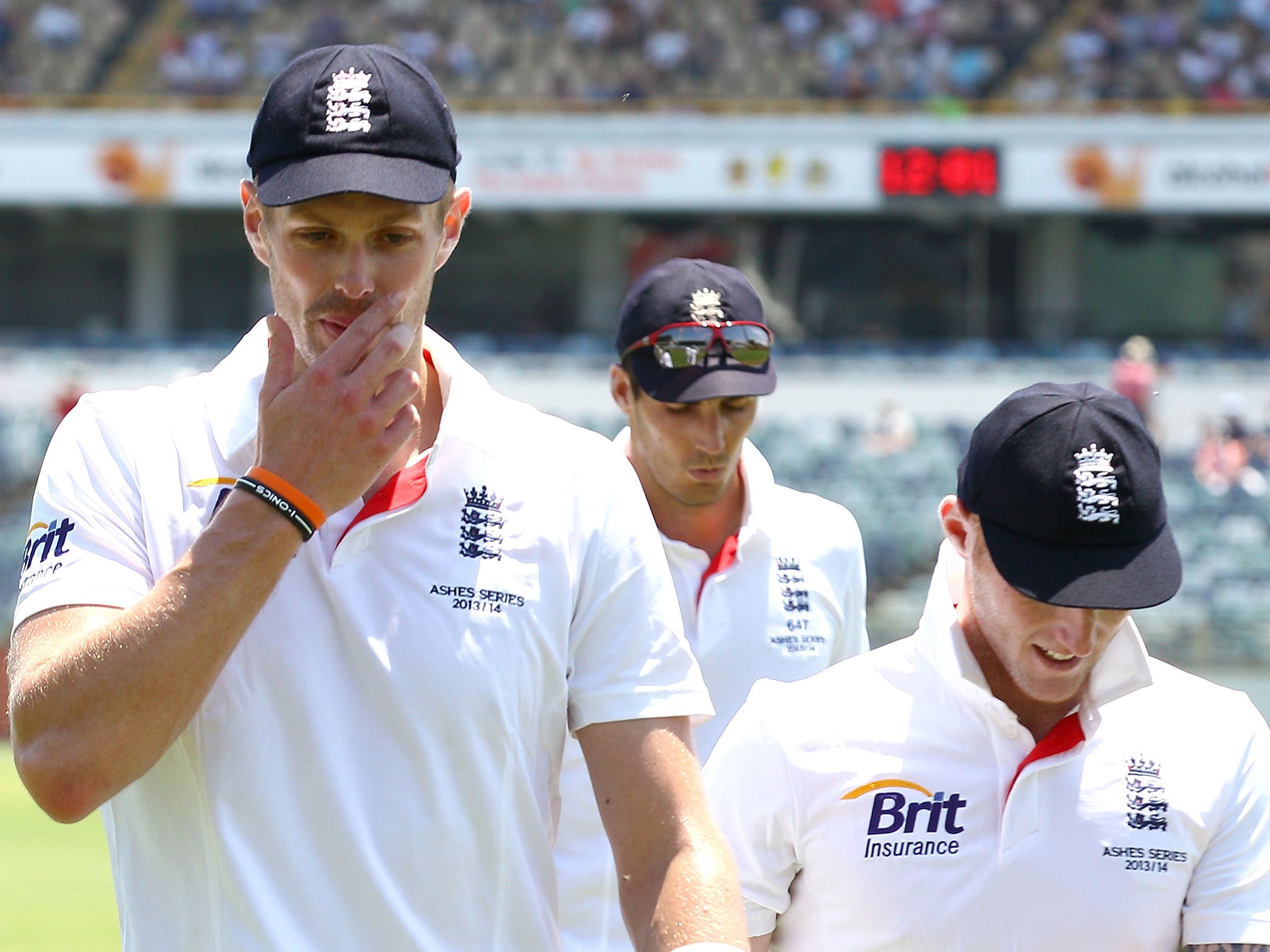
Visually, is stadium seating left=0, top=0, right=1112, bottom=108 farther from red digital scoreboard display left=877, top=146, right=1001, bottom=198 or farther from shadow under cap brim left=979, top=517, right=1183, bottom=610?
shadow under cap brim left=979, top=517, right=1183, bottom=610

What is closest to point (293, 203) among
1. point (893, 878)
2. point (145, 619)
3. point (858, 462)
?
point (145, 619)

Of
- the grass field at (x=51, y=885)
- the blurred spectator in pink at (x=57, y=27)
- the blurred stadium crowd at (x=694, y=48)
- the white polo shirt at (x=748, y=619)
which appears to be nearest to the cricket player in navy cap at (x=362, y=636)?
the white polo shirt at (x=748, y=619)

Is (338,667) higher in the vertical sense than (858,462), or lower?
lower

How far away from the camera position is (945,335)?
914 inches

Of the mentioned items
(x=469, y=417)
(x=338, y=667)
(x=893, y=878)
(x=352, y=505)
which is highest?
(x=469, y=417)

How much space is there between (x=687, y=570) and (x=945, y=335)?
65.3 ft

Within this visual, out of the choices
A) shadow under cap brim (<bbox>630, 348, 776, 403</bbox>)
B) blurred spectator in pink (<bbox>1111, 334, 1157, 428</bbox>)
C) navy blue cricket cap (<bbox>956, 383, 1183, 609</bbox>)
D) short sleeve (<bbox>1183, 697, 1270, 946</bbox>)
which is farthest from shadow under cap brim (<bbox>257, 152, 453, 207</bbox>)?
blurred spectator in pink (<bbox>1111, 334, 1157, 428</bbox>)

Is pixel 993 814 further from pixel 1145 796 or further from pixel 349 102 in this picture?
pixel 349 102

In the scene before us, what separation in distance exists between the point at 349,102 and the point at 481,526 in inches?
19.4

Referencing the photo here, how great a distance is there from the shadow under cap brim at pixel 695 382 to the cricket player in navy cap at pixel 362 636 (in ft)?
6.41

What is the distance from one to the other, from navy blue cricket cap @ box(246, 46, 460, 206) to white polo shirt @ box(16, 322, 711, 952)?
28 cm

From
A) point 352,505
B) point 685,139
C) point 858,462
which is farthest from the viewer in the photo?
point 685,139

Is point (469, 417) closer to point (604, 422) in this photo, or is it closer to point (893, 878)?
point (893, 878)

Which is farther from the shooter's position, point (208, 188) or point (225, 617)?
point (208, 188)
